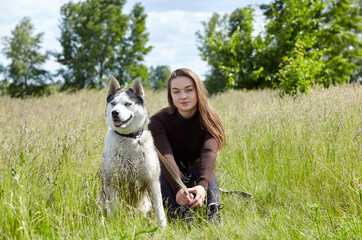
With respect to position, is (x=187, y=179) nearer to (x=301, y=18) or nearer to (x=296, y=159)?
(x=296, y=159)

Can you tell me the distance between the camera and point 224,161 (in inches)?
170

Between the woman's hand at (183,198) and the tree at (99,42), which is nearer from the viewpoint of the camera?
the woman's hand at (183,198)

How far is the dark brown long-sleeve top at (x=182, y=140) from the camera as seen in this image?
3.05 m

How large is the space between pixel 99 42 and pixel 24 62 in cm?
872

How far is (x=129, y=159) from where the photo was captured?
9.17ft

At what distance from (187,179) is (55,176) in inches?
55.7

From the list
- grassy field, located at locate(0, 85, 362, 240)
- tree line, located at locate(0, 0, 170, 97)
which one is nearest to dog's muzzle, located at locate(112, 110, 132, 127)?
grassy field, located at locate(0, 85, 362, 240)

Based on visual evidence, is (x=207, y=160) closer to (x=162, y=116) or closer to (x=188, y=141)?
(x=188, y=141)

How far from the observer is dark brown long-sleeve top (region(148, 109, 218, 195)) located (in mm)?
3051

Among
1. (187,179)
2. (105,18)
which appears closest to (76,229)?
(187,179)

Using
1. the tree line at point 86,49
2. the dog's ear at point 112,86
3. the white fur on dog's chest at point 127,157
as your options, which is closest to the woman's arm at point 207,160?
the white fur on dog's chest at point 127,157

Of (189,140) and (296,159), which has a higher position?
(189,140)

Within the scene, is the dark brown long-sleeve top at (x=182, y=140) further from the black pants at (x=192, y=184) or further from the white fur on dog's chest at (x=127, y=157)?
the white fur on dog's chest at (x=127, y=157)

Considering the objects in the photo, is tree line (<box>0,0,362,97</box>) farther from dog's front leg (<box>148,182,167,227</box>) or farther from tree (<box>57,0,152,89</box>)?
dog's front leg (<box>148,182,167,227</box>)
